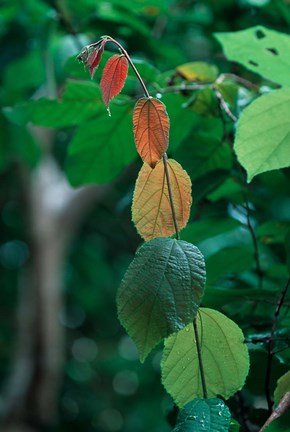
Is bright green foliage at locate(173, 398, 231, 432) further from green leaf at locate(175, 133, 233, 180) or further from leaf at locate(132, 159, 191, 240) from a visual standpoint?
green leaf at locate(175, 133, 233, 180)

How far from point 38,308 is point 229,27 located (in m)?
1.78

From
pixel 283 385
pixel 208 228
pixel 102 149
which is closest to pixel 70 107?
pixel 102 149

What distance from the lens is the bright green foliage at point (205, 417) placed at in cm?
36

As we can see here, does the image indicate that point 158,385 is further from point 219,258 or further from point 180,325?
point 180,325

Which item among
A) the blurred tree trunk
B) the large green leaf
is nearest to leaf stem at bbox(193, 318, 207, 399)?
the large green leaf

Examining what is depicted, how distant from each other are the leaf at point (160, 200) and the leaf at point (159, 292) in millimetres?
31

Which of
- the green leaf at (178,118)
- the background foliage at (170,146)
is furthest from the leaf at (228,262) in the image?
the green leaf at (178,118)

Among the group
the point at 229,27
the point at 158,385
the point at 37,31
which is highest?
the point at 229,27

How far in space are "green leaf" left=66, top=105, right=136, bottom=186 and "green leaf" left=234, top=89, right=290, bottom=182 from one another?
24 cm

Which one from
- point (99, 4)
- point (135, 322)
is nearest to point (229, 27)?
point (99, 4)

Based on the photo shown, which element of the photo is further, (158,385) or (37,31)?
(158,385)

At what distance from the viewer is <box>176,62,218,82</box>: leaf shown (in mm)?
731

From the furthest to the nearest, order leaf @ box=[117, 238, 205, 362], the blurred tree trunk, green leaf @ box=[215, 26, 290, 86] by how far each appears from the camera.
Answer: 1. the blurred tree trunk
2. green leaf @ box=[215, 26, 290, 86]
3. leaf @ box=[117, 238, 205, 362]

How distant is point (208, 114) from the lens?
677 millimetres
